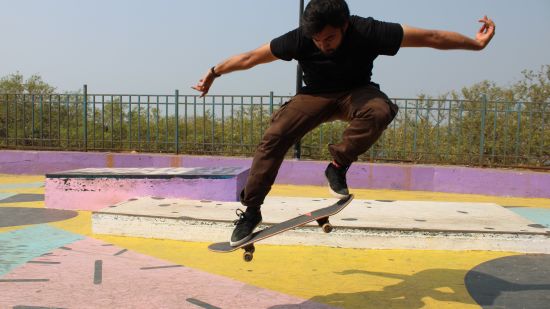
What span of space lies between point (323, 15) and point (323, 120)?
0.84 metres

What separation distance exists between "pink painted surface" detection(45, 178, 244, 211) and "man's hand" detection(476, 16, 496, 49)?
14.9 ft

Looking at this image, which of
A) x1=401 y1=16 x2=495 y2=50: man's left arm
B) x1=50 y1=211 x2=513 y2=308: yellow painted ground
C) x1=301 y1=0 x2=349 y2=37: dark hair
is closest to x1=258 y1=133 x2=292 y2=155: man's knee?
x1=301 y1=0 x2=349 y2=37: dark hair

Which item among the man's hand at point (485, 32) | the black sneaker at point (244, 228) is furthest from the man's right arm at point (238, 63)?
the man's hand at point (485, 32)

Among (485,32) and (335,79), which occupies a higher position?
(485,32)

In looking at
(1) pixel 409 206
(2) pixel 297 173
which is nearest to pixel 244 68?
(1) pixel 409 206

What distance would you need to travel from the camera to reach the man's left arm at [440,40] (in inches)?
122

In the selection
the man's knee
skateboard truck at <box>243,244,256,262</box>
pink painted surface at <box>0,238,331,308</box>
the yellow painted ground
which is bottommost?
the yellow painted ground

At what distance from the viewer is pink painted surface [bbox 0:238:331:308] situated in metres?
3.36

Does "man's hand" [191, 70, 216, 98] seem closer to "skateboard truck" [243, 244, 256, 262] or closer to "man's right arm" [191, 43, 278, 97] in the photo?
"man's right arm" [191, 43, 278, 97]

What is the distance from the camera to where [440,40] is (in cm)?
313

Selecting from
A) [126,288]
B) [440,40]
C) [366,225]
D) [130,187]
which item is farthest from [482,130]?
[126,288]

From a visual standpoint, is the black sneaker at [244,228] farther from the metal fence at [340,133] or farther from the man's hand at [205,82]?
the metal fence at [340,133]

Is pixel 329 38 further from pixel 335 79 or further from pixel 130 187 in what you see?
pixel 130 187

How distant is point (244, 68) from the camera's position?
3.49m
